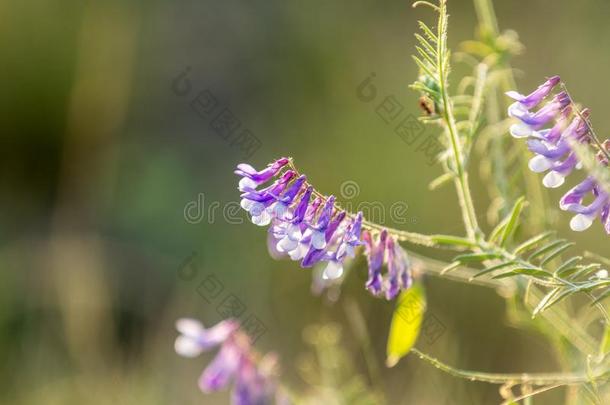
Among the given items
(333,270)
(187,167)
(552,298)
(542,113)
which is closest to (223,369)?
(333,270)

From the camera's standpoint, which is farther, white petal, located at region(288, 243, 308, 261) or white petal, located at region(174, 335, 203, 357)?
white petal, located at region(174, 335, 203, 357)

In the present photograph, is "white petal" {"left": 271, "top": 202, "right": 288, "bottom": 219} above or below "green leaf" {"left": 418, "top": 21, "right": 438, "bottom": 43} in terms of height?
below

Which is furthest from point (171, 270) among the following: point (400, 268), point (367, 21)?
point (400, 268)

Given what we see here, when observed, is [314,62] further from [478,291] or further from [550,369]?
[550,369]

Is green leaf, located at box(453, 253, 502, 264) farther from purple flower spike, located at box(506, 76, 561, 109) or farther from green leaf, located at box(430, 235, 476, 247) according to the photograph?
purple flower spike, located at box(506, 76, 561, 109)

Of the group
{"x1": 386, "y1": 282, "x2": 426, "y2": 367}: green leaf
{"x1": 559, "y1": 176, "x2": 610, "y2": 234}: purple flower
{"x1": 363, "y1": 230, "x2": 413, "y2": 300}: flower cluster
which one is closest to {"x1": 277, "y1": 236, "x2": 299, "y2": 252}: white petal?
{"x1": 363, "y1": 230, "x2": 413, "y2": 300}: flower cluster

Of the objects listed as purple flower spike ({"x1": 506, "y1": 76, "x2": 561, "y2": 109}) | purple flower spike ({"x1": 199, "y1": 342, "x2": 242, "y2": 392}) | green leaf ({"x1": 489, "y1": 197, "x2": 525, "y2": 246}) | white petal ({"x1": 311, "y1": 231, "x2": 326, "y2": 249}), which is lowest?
green leaf ({"x1": 489, "y1": 197, "x2": 525, "y2": 246})

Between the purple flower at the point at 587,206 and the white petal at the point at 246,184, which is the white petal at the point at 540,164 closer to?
the purple flower at the point at 587,206

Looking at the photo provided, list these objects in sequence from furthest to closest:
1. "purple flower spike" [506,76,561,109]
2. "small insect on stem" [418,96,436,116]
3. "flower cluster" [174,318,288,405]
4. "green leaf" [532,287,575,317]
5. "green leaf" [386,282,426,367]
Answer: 1. "flower cluster" [174,318,288,405]
2. "green leaf" [386,282,426,367]
3. "small insect on stem" [418,96,436,116]
4. "purple flower spike" [506,76,561,109]
5. "green leaf" [532,287,575,317]

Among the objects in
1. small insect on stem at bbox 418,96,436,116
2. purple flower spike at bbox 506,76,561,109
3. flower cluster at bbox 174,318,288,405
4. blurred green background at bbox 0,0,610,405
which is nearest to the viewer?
purple flower spike at bbox 506,76,561,109
